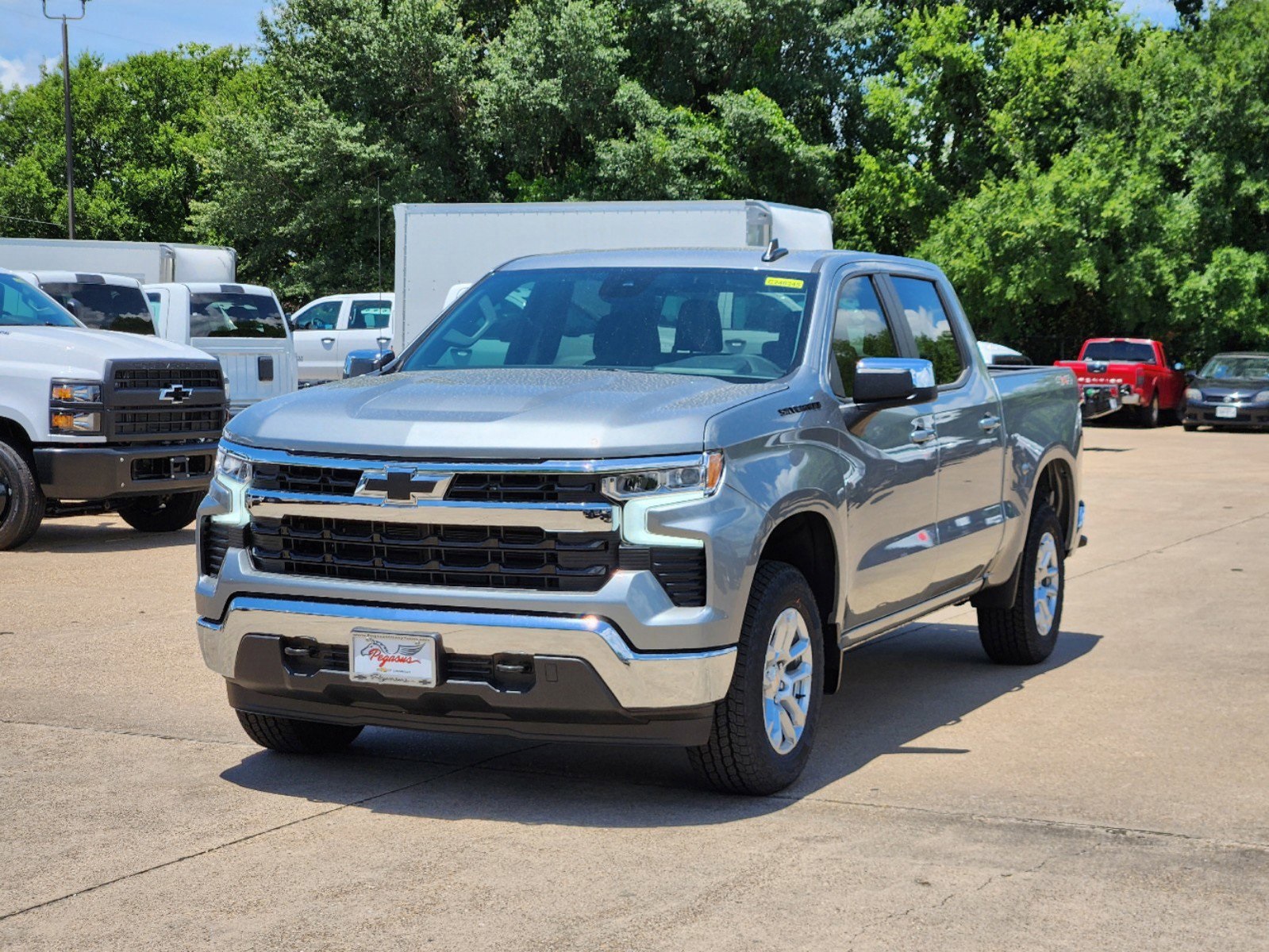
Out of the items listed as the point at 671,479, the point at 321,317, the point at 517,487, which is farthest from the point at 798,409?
the point at 321,317

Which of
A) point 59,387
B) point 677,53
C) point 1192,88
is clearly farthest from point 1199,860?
point 677,53

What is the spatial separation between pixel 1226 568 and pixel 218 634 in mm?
8785

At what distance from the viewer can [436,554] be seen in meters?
5.35

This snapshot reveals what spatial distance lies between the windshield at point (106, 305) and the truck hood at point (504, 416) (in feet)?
37.8

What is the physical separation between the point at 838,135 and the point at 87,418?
37.5 metres

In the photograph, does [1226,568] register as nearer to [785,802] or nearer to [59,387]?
[785,802]

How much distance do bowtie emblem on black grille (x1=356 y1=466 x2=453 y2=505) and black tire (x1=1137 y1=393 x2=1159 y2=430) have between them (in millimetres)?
31301

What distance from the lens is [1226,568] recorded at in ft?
40.5

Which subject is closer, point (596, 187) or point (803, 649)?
point (803, 649)

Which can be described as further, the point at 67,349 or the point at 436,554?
the point at 67,349

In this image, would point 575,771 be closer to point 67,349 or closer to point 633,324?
point 633,324

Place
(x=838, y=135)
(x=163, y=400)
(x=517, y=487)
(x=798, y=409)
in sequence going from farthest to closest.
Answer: (x=838, y=135) < (x=163, y=400) < (x=798, y=409) < (x=517, y=487)

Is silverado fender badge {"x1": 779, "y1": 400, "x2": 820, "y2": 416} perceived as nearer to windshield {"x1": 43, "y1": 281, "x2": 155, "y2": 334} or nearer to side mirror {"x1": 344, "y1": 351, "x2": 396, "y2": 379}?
side mirror {"x1": 344, "y1": 351, "x2": 396, "y2": 379}

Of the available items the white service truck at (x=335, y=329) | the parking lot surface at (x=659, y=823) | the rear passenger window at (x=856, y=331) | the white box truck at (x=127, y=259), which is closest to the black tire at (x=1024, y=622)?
the parking lot surface at (x=659, y=823)
